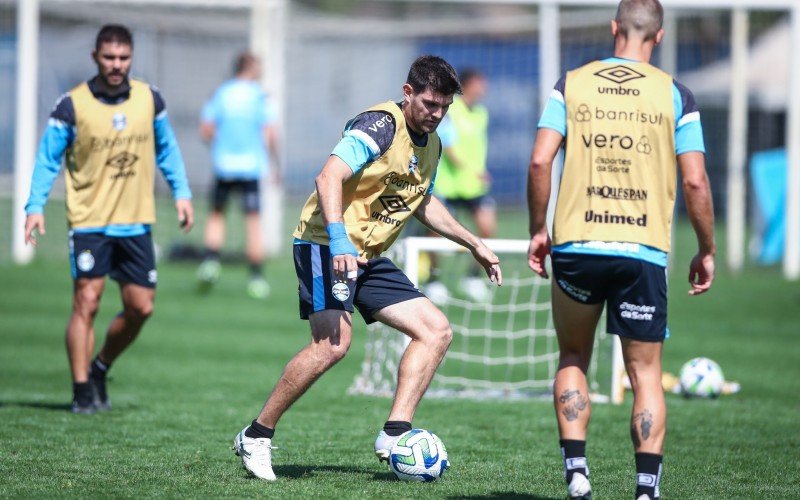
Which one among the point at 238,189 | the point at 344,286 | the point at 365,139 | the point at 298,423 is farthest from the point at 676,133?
the point at 238,189

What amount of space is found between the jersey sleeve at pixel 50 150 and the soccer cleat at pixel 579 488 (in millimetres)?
4075

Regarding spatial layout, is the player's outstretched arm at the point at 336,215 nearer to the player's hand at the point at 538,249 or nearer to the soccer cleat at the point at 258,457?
the player's hand at the point at 538,249

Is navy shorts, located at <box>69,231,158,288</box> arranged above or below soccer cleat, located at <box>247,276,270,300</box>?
above

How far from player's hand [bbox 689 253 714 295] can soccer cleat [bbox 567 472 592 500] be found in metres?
0.94

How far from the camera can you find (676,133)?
4.66m

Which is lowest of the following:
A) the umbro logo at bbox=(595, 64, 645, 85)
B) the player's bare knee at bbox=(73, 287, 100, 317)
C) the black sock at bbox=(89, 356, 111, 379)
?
the black sock at bbox=(89, 356, 111, 379)

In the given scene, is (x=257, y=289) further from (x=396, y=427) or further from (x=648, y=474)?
(x=648, y=474)

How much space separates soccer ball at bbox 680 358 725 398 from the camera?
28.2 feet

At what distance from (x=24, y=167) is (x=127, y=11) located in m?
5.32

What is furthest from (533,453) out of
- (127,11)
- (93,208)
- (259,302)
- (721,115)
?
(127,11)

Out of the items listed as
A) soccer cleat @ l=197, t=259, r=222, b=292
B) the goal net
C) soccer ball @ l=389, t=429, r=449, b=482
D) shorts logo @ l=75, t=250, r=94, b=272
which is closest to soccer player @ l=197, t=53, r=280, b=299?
soccer cleat @ l=197, t=259, r=222, b=292

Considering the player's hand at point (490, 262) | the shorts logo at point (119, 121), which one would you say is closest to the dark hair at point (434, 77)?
the player's hand at point (490, 262)

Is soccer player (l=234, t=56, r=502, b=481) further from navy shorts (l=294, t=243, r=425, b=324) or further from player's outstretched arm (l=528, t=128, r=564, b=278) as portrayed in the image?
player's outstretched arm (l=528, t=128, r=564, b=278)

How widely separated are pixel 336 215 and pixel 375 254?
Result: 0.66 m
